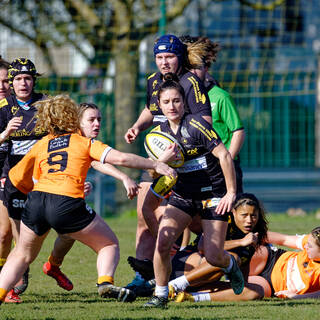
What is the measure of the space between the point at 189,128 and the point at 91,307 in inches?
65.7

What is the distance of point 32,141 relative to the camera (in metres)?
6.62

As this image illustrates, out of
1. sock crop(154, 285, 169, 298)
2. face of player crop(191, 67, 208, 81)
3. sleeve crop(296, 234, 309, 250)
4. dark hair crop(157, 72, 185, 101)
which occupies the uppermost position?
face of player crop(191, 67, 208, 81)

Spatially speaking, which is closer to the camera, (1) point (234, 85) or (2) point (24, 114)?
(2) point (24, 114)

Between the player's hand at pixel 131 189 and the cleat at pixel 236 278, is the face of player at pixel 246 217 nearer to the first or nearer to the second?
the cleat at pixel 236 278

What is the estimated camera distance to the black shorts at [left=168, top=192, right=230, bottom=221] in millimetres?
5938

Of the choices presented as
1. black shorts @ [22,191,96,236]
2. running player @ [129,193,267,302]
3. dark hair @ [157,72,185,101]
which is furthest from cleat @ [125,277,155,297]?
dark hair @ [157,72,185,101]

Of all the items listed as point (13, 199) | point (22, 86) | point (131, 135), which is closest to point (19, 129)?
point (22, 86)

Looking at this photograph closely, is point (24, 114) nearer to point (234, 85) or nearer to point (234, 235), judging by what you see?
point (234, 235)

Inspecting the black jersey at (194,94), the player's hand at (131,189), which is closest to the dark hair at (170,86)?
the black jersey at (194,94)

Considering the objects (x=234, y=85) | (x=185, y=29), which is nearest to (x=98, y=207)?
(x=234, y=85)

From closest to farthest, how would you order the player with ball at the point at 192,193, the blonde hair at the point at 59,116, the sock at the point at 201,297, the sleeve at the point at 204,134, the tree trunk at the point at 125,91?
the blonde hair at the point at 59,116 → the sleeve at the point at 204,134 → the player with ball at the point at 192,193 → the sock at the point at 201,297 → the tree trunk at the point at 125,91

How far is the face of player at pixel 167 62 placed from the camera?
6.57m

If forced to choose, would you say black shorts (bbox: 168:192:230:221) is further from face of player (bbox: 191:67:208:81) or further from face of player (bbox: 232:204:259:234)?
face of player (bbox: 191:67:208:81)

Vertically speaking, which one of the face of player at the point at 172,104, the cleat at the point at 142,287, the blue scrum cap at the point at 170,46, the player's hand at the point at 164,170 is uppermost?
the blue scrum cap at the point at 170,46
